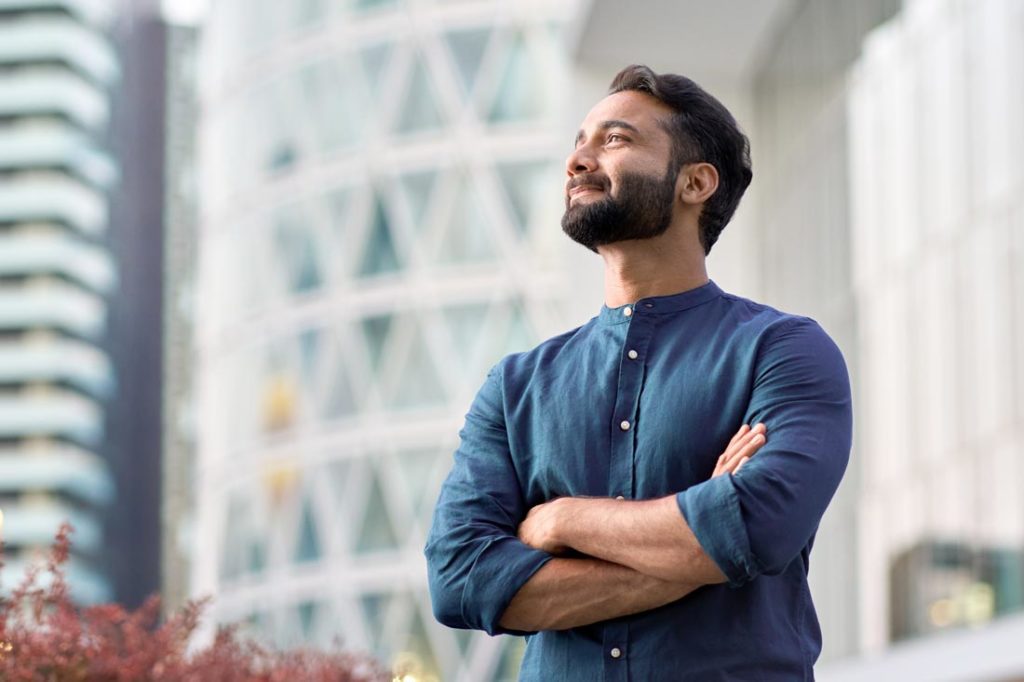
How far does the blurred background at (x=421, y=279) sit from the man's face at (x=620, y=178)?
181cm

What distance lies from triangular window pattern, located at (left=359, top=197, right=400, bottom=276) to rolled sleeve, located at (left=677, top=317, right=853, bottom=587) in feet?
152

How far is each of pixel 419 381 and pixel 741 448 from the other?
149 ft

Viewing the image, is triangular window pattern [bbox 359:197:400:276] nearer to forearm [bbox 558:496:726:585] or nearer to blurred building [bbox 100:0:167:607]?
forearm [bbox 558:496:726:585]

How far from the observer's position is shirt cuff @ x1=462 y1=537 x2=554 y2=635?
12.0ft

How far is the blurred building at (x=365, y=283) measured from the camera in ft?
157

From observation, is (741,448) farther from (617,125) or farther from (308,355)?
(308,355)

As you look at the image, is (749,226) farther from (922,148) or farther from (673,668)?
(673,668)

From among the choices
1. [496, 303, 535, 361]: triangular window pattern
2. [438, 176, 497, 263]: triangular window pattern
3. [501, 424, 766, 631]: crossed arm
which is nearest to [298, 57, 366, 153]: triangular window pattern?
[438, 176, 497, 263]: triangular window pattern

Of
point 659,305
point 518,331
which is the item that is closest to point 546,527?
point 659,305

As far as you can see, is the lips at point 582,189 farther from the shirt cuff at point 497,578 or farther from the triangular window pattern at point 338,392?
the triangular window pattern at point 338,392

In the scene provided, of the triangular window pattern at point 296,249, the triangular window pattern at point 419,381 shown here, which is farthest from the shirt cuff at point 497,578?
the triangular window pattern at point 296,249

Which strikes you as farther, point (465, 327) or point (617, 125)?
point (465, 327)

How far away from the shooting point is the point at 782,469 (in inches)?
138

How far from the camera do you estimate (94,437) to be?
110 meters
